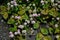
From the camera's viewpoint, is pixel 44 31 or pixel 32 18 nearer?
pixel 44 31

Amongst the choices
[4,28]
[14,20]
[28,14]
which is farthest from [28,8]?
[4,28]

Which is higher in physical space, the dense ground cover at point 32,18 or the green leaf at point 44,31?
the dense ground cover at point 32,18

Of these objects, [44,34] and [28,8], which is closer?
[44,34]

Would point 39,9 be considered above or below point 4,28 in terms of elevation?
above

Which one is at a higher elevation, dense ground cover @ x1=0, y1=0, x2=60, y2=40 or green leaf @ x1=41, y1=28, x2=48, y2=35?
dense ground cover @ x1=0, y1=0, x2=60, y2=40

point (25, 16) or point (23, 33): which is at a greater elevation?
point (25, 16)

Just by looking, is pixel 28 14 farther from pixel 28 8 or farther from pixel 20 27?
pixel 20 27

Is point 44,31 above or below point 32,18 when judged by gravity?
below

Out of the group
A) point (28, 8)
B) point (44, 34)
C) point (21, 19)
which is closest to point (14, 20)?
point (21, 19)

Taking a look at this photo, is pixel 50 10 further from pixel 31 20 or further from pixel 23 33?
pixel 23 33
